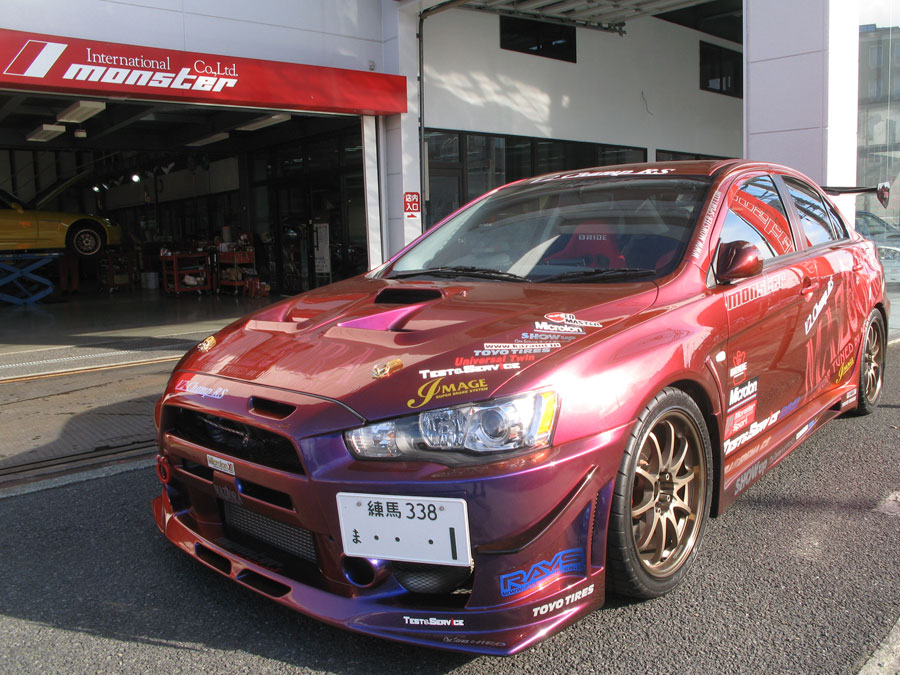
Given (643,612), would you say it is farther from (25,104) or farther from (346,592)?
(25,104)

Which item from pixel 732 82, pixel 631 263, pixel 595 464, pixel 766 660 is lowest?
pixel 766 660

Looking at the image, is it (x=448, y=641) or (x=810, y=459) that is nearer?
(x=448, y=641)

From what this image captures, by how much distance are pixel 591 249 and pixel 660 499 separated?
117cm

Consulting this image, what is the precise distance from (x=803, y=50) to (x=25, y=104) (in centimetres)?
1293

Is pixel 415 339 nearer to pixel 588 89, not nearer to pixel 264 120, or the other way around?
pixel 264 120

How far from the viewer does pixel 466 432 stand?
2.10 metres

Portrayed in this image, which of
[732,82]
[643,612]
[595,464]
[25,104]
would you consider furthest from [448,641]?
[732,82]

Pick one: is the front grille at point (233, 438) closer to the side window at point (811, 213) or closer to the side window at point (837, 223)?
the side window at point (811, 213)

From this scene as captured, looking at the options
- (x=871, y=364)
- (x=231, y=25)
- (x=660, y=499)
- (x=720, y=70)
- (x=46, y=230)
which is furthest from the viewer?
(x=720, y=70)

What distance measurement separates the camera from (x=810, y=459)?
164 inches

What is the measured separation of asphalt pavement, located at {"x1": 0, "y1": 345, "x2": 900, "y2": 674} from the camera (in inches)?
89.1

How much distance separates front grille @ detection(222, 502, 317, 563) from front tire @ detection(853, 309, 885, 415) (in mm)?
3749

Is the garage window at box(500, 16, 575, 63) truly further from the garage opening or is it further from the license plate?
the license plate

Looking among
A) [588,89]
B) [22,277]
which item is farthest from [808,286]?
[22,277]
